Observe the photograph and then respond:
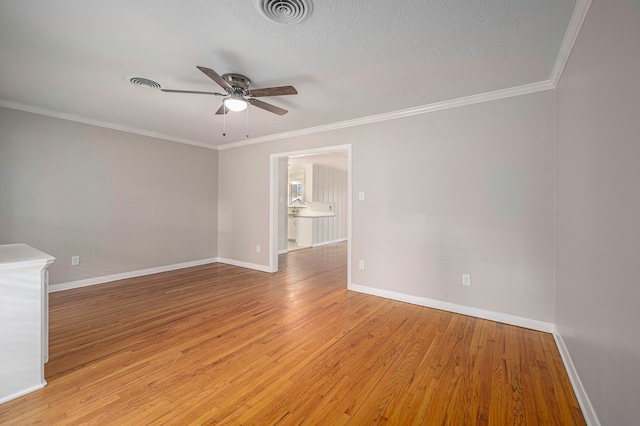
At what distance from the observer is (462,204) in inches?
121

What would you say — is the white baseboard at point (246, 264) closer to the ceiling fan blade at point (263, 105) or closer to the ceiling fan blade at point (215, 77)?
the ceiling fan blade at point (263, 105)

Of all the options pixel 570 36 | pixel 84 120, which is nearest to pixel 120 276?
pixel 84 120

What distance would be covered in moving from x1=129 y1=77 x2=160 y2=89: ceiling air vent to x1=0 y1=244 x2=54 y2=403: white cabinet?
1.80 meters

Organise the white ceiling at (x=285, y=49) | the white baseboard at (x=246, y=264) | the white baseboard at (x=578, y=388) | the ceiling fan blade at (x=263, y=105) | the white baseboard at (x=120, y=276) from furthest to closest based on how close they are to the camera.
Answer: the white baseboard at (x=246, y=264), the white baseboard at (x=120, y=276), the ceiling fan blade at (x=263, y=105), the white ceiling at (x=285, y=49), the white baseboard at (x=578, y=388)

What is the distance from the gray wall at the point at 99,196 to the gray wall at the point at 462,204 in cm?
285

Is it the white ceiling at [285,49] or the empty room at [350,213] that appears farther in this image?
the white ceiling at [285,49]

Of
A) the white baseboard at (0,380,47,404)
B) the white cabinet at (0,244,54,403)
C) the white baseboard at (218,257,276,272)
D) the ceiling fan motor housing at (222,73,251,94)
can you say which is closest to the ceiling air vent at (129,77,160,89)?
the ceiling fan motor housing at (222,73,251,94)

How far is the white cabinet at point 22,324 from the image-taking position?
1664 millimetres

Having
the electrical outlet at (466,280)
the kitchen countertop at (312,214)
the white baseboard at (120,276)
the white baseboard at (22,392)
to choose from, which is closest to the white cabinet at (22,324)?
the white baseboard at (22,392)

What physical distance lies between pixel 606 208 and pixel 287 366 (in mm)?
2180

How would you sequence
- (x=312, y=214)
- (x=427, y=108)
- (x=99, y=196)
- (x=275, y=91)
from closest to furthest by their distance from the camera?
(x=275, y=91)
(x=427, y=108)
(x=99, y=196)
(x=312, y=214)

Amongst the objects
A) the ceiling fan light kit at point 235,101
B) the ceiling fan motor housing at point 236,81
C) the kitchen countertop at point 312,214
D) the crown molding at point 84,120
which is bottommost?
the kitchen countertop at point 312,214

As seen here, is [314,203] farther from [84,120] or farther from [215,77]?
[215,77]

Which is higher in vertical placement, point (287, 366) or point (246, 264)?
point (246, 264)
